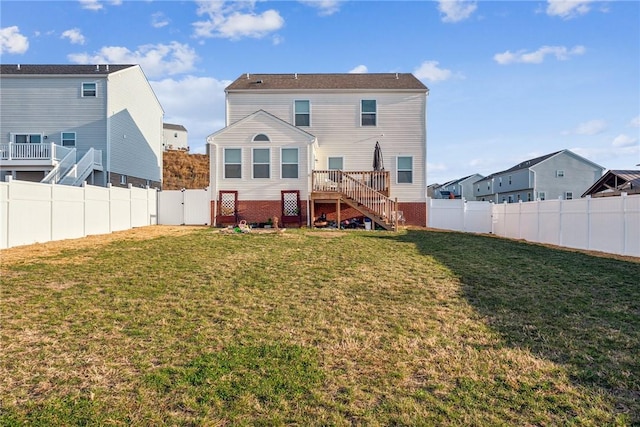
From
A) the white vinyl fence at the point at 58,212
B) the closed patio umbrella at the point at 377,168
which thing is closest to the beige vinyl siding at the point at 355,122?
the closed patio umbrella at the point at 377,168

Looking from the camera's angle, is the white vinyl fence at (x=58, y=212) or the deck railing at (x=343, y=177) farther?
the deck railing at (x=343, y=177)

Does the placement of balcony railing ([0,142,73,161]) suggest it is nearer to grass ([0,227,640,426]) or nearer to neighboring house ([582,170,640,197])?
grass ([0,227,640,426])

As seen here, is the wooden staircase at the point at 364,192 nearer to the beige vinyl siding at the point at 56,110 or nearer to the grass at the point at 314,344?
the grass at the point at 314,344

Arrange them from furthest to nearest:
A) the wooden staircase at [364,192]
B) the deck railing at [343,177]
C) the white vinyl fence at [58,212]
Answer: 1. the deck railing at [343,177]
2. the wooden staircase at [364,192]
3. the white vinyl fence at [58,212]

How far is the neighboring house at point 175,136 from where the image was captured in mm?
50469

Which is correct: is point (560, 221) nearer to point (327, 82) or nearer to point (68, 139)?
point (327, 82)

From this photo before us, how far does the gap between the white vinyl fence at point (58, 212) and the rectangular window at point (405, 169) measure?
1281 centimetres

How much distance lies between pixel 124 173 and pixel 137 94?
5833mm

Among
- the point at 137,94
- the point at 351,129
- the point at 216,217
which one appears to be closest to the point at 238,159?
the point at 216,217

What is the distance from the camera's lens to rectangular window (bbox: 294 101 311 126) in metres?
20.0

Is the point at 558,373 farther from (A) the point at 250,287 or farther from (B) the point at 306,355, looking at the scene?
(A) the point at 250,287

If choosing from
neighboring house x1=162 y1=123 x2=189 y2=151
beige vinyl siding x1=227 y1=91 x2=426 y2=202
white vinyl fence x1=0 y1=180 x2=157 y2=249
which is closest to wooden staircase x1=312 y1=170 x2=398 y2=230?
beige vinyl siding x1=227 y1=91 x2=426 y2=202

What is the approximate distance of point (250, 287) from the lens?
6812 millimetres

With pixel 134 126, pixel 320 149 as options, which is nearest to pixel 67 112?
pixel 134 126
